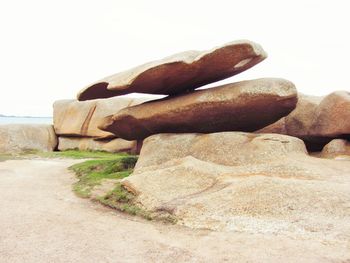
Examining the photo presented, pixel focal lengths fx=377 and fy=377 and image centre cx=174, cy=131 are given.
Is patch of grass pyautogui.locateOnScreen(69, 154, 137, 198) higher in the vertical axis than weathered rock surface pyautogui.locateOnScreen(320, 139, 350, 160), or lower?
higher

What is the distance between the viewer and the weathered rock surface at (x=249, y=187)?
7.98 metres

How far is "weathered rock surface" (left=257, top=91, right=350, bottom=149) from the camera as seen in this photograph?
16344 millimetres

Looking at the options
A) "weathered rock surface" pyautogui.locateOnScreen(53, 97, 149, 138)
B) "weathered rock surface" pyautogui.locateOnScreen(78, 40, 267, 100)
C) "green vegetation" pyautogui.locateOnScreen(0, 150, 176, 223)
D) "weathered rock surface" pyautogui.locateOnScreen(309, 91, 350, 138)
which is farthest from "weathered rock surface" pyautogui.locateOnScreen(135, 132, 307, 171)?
"weathered rock surface" pyautogui.locateOnScreen(53, 97, 149, 138)

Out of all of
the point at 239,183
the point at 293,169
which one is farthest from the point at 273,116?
the point at 239,183

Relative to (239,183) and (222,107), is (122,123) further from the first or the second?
(239,183)

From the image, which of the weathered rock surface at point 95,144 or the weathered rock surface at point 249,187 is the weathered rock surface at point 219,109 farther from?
the weathered rock surface at point 95,144

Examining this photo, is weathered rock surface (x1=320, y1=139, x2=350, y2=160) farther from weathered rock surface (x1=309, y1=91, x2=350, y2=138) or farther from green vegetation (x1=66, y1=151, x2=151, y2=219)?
green vegetation (x1=66, y1=151, x2=151, y2=219)

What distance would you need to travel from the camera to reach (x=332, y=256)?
6.14 m

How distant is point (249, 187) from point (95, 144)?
21.7 metres

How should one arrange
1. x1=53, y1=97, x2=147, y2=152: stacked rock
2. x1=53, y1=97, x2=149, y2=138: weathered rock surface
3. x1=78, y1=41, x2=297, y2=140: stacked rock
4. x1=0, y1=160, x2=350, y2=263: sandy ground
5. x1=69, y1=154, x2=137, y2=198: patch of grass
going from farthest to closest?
1. x1=53, y1=97, x2=149, y2=138: weathered rock surface
2. x1=53, y1=97, x2=147, y2=152: stacked rock
3. x1=78, y1=41, x2=297, y2=140: stacked rock
4. x1=69, y1=154, x2=137, y2=198: patch of grass
5. x1=0, y1=160, x2=350, y2=263: sandy ground

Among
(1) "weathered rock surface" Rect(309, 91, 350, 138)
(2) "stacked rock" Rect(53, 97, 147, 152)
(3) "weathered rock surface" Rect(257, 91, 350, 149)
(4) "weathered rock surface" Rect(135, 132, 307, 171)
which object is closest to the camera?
(4) "weathered rock surface" Rect(135, 132, 307, 171)

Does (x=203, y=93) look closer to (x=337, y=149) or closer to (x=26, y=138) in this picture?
(x=337, y=149)

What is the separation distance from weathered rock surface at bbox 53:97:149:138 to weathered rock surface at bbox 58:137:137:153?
1.56 feet

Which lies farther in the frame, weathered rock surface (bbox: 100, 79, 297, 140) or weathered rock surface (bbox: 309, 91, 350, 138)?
weathered rock surface (bbox: 309, 91, 350, 138)
